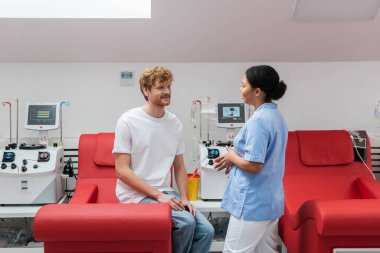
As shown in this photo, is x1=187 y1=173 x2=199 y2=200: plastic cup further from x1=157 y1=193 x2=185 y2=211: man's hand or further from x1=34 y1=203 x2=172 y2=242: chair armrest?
→ x1=34 y1=203 x2=172 y2=242: chair armrest

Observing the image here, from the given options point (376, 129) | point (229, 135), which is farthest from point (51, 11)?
point (376, 129)

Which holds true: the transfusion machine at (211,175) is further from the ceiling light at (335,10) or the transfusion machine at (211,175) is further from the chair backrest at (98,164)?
the ceiling light at (335,10)

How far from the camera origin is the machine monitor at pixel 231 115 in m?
2.92

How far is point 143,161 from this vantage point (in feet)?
6.86

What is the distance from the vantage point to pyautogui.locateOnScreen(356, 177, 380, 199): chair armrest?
8.33 ft

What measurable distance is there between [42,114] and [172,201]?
1478mm

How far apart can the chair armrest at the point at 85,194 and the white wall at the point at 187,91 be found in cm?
74

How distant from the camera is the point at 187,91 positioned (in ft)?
10.8

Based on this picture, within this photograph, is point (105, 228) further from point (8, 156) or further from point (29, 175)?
point (8, 156)

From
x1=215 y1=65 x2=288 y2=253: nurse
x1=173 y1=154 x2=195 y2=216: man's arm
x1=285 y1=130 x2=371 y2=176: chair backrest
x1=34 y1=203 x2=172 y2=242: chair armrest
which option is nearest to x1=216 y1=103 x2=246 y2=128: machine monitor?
x1=285 y1=130 x2=371 y2=176: chair backrest

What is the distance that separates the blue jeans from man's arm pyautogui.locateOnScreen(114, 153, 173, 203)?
0.04 m

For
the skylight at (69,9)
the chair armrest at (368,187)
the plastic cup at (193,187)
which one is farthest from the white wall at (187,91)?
the chair armrest at (368,187)

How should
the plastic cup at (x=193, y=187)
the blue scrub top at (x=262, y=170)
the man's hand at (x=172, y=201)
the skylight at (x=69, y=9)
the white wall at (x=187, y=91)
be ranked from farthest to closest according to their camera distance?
1. the white wall at (x=187, y=91)
2. the skylight at (x=69, y=9)
3. the plastic cup at (x=193, y=187)
4. the man's hand at (x=172, y=201)
5. the blue scrub top at (x=262, y=170)

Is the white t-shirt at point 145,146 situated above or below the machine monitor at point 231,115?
below
